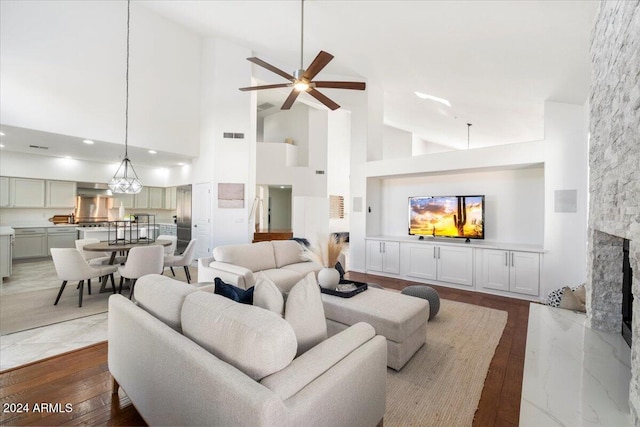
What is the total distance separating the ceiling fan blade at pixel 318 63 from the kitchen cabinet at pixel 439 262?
3.54 m

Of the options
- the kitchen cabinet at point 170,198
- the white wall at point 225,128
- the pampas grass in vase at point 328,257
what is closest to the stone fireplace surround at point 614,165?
the pampas grass in vase at point 328,257

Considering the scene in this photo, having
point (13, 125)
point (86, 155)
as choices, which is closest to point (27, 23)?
point (13, 125)

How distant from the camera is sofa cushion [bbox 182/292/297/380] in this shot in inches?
45.1

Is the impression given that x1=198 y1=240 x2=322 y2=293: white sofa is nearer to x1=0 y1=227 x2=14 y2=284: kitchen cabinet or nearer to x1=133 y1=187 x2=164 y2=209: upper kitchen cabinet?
x1=0 y1=227 x2=14 y2=284: kitchen cabinet

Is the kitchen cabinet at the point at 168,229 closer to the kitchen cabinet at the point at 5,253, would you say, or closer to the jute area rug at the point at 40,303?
the jute area rug at the point at 40,303

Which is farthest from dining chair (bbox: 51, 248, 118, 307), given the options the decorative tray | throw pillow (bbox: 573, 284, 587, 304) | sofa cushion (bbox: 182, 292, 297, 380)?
throw pillow (bbox: 573, 284, 587, 304)

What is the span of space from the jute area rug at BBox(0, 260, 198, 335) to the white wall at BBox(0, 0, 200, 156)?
8.69 feet

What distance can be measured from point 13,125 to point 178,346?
5788 millimetres

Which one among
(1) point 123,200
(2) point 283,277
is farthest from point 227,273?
(1) point 123,200

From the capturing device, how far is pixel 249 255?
4059 millimetres

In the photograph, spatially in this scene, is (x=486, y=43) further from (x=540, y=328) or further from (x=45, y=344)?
(x=45, y=344)

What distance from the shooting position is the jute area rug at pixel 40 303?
→ 324 cm

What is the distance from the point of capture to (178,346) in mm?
1295

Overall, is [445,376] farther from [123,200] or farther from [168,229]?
[123,200]
